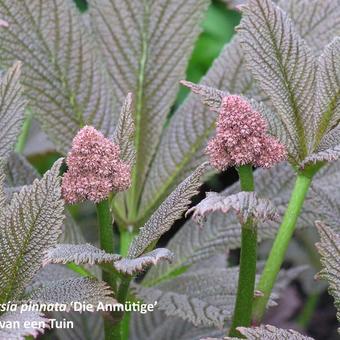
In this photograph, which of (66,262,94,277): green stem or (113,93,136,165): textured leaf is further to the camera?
(66,262,94,277): green stem

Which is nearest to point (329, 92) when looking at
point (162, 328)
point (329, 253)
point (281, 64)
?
point (281, 64)

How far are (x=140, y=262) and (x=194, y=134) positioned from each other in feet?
1.31

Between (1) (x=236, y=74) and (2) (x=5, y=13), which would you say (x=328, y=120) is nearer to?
(1) (x=236, y=74)

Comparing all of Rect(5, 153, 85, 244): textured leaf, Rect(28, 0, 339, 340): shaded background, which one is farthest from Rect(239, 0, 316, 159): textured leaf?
Rect(28, 0, 339, 340): shaded background

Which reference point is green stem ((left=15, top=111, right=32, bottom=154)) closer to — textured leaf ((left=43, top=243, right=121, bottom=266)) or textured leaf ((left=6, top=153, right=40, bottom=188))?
textured leaf ((left=6, top=153, right=40, bottom=188))

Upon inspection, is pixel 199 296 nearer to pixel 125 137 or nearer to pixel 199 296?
pixel 199 296

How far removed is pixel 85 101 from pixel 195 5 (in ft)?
0.64

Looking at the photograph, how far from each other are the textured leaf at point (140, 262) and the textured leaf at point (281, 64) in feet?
0.64

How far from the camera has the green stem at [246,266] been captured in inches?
24.2

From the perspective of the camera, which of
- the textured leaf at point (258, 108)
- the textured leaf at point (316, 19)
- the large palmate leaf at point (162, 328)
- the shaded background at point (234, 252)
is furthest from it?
the shaded background at point (234, 252)

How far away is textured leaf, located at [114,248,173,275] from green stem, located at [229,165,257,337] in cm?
9

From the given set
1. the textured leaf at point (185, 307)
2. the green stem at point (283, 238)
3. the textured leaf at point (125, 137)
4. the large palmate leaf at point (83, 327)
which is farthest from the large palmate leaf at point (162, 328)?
the textured leaf at point (125, 137)

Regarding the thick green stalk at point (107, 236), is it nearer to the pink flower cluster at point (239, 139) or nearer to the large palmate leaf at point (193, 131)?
the pink flower cluster at point (239, 139)

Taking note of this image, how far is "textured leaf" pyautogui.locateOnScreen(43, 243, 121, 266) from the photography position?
558 millimetres
